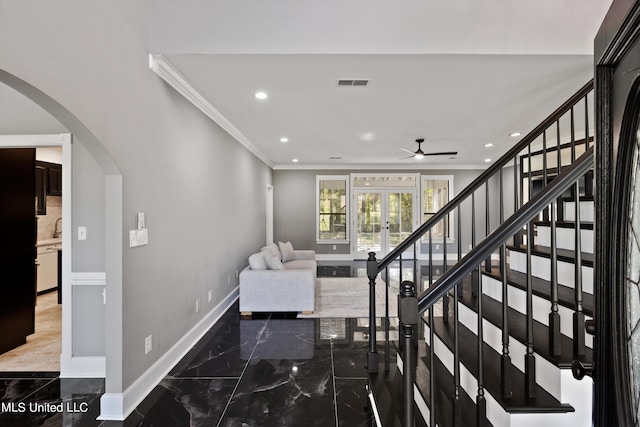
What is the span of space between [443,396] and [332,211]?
7267 mm

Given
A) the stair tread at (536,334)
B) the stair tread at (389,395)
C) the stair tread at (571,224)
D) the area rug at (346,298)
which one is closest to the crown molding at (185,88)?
the area rug at (346,298)

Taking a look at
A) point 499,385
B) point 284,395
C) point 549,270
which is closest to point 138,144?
point 284,395

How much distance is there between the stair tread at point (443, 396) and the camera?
1536 millimetres

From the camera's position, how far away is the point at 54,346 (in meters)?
3.20

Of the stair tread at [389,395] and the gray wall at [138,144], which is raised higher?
the gray wall at [138,144]

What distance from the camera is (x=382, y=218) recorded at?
8.85 m

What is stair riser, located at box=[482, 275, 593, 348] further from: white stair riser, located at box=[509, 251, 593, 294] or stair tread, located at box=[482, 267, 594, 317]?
white stair riser, located at box=[509, 251, 593, 294]

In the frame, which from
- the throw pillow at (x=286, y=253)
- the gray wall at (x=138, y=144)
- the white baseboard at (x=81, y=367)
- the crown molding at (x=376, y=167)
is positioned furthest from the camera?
the crown molding at (x=376, y=167)

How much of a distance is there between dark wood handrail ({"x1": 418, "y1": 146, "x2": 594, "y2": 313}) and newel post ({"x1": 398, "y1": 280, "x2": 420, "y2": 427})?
48 millimetres

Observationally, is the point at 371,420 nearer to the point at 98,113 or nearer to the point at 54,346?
the point at 98,113

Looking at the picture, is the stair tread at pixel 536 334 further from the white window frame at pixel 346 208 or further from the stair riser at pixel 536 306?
the white window frame at pixel 346 208

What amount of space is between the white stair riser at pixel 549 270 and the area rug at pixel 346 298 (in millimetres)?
1863

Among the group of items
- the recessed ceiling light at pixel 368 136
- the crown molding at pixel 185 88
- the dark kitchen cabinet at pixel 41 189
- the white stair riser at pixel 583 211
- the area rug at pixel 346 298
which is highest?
the recessed ceiling light at pixel 368 136

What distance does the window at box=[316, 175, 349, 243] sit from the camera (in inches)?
348
